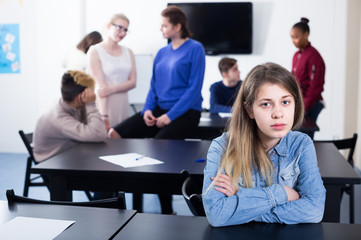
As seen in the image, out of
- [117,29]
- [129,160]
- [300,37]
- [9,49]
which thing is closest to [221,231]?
[129,160]

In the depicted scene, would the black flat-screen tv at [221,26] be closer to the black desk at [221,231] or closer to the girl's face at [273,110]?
the girl's face at [273,110]

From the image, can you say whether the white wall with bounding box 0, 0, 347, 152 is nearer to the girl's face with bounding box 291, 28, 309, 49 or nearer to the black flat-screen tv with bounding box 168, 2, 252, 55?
the black flat-screen tv with bounding box 168, 2, 252, 55

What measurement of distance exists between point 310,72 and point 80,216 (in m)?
3.46

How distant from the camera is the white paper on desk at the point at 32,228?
3.62 feet

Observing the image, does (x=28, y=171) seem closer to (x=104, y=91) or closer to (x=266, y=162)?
(x=104, y=91)

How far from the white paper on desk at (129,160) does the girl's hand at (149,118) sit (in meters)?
0.90

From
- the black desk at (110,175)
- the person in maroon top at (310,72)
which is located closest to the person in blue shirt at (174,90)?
the black desk at (110,175)

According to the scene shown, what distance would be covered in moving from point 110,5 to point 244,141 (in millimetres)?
4874

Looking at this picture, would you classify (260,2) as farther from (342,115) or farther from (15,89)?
(15,89)

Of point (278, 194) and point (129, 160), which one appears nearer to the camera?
point (278, 194)

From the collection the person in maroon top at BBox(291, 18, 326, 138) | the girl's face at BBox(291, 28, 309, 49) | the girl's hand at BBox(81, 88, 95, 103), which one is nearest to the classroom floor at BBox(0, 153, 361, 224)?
the person in maroon top at BBox(291, 18, 326, 138)

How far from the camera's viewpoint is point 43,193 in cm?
396

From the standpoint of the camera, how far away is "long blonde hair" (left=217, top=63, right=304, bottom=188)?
1369mm

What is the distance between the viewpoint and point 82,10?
19.1ft
